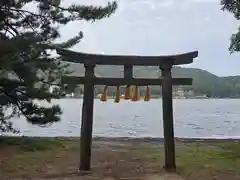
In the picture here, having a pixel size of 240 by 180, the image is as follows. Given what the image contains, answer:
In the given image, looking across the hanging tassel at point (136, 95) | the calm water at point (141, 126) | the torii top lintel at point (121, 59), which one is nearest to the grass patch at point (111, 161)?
the hanging tassel at point (136, 95)

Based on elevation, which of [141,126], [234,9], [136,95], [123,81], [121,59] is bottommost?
[141,126]

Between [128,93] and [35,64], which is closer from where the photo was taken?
[128,93]

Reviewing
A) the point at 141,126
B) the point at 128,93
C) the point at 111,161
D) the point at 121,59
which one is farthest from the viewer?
the point at 141,126

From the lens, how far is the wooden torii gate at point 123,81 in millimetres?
5871

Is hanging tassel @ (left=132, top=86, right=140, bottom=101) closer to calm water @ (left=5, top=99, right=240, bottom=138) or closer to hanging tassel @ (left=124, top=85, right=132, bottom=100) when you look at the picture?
hanging tassel @ (left=124, top=85, right=132, bottom=100)

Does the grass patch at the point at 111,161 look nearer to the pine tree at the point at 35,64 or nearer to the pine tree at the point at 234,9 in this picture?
the pine tree at the point at 35,64

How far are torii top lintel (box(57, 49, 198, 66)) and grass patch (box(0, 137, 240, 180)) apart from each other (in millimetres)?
1620

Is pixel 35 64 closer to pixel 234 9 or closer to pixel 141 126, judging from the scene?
pixel 234 9

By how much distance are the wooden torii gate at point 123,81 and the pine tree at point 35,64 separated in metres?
1.47

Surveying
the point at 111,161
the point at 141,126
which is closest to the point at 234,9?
the point at 111,161

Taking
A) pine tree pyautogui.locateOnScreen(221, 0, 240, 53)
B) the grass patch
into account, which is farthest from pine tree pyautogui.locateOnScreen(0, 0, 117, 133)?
pine tree pyautogui.locateOnScreen(221, 0, 240, 53)

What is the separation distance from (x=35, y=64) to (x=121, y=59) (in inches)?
96.1

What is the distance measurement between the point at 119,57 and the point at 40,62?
106 inches

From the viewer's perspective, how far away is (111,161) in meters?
6.82
